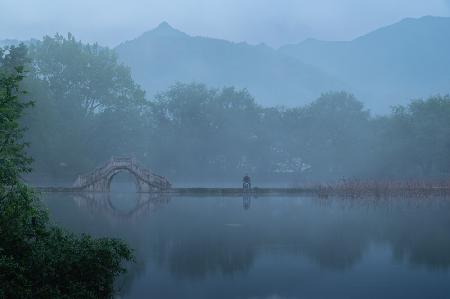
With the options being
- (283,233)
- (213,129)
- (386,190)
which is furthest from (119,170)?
(213,129)

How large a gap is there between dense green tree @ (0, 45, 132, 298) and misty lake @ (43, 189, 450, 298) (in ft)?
8.81

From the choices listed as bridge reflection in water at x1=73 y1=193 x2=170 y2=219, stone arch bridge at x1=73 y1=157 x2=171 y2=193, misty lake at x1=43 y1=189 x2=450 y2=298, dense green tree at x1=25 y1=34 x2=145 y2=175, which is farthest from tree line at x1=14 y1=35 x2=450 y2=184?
misty lake at x1=43 y1=189 x2=450 y2=298

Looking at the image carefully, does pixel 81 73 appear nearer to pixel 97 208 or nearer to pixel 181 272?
pixel 97 208

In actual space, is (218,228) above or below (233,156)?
below

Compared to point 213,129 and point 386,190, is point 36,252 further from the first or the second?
point 213,129

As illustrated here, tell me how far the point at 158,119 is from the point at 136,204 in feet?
161

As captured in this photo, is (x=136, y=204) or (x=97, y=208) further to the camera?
(x=136, y=204)

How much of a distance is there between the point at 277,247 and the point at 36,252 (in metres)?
12.7

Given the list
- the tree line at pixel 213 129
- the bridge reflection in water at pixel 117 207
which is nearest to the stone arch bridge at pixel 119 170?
the bridge reflection in water at pixel 117 207

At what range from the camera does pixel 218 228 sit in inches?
1149

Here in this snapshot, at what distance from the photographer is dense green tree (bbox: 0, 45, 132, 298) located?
1273 cm

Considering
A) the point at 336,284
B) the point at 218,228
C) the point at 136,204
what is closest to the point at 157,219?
the point at 218,228

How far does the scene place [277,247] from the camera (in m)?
24.2

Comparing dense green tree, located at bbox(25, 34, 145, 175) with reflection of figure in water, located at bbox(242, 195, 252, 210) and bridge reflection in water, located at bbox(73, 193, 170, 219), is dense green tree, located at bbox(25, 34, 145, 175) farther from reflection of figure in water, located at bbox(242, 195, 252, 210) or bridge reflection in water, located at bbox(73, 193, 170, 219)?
reflection of figure in water, located at bbox(242, 195, 252, 210)
